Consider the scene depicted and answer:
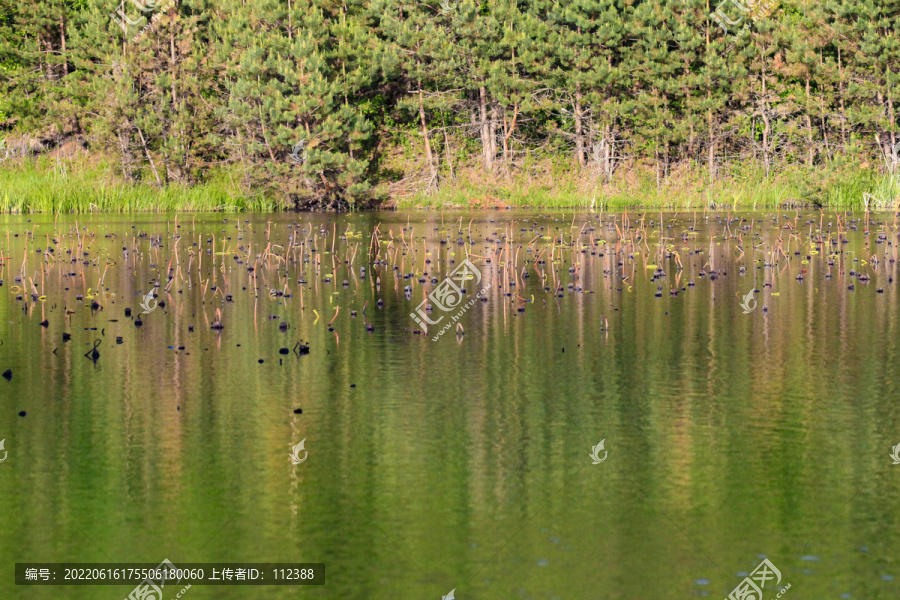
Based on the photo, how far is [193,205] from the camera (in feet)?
175

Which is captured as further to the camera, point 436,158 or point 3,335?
point 436,158

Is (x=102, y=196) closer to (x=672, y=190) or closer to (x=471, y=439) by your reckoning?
(x=672, y=190)

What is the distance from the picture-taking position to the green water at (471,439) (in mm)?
7625

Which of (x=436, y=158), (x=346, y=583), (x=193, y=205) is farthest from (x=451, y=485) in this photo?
(x=436, y=158)

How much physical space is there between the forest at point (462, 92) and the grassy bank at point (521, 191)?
358 millimetres

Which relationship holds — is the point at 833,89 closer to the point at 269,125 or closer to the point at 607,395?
the point at 269,125

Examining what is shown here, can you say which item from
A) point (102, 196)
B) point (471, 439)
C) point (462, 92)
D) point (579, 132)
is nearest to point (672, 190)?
point (579, 132)

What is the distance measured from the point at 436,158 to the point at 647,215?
17.3 metres

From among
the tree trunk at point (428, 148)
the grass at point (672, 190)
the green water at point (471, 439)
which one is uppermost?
the tree trunk at point (428, 148)

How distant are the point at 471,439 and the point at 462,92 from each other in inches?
1973

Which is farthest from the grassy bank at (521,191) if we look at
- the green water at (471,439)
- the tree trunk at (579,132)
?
the green water at (471,439)

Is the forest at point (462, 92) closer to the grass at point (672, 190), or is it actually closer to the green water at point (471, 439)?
the grass at point (672, 190)

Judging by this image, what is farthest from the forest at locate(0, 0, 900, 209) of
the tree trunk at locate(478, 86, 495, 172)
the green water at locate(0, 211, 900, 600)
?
the green water at locate(0, 211, 900, 600)

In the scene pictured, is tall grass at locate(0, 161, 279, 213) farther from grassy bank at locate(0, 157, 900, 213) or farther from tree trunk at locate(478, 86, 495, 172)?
tree trunk at locate(478, 86, 495, 172)
